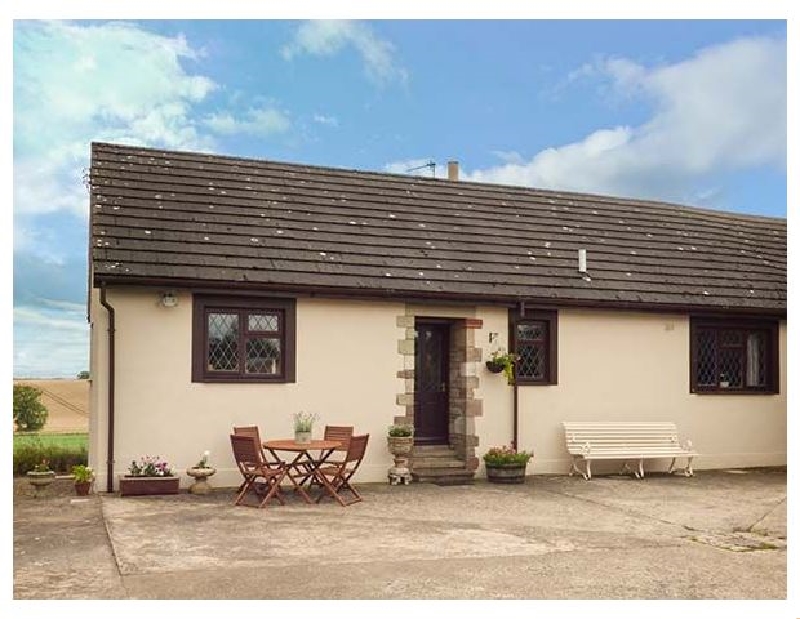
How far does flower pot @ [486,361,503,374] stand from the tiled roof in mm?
1055

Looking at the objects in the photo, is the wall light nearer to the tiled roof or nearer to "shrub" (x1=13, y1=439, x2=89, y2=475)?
the tiled roof

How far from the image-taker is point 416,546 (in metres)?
8.79

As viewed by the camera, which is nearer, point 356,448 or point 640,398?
point 356,448

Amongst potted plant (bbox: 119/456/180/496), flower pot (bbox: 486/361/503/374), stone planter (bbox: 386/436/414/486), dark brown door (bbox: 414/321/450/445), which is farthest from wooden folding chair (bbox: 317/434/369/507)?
flower pot (bbox: 486/361/503/374)

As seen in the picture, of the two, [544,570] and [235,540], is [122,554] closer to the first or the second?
[235,540]

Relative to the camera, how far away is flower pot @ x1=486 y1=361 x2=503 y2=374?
46.9ft

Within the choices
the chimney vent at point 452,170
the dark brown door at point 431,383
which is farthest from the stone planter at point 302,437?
the chimney vent at point 452,170

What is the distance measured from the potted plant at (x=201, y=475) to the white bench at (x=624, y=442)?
19.0 ft

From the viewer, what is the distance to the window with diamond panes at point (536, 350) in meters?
15.0

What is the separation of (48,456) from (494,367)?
7731 mm

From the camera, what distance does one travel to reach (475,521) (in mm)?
10344

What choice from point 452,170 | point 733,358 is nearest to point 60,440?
point 452,170

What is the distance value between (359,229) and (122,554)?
7813 millimetres

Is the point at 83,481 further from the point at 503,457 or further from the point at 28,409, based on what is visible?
the point at 28,409
